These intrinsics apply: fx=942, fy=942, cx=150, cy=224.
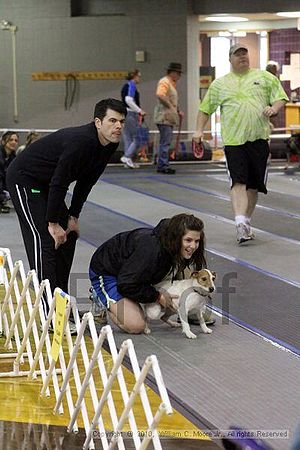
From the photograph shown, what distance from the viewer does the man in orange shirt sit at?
13.1m

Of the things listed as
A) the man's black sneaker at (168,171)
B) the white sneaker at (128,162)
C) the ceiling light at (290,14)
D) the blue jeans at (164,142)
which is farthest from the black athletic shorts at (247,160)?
the ceiling light at (290,14)

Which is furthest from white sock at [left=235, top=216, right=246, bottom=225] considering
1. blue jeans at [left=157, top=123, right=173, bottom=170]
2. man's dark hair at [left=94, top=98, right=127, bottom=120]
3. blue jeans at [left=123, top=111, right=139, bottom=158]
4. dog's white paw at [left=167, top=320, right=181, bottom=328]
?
blue jeans at [left=123, top=111, right=139, bottom=158]

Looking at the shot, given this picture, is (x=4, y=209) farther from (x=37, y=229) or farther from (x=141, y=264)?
(x=141, y=264)

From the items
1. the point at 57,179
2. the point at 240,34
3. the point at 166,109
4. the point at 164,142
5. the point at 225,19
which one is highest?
the point at 225,19

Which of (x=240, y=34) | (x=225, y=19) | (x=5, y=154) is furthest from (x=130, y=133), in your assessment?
(x=240, y=34)

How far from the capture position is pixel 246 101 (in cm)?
780

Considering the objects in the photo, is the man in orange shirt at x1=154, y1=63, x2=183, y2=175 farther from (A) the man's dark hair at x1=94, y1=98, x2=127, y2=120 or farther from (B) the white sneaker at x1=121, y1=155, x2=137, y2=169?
(A) the man's dark hair at x1=94, y1=98, x2=127, y2=120

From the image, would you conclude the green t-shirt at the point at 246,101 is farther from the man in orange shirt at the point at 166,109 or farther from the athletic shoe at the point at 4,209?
the man in orange shirt at the point at 166,109

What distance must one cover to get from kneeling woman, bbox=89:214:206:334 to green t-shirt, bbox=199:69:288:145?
291 centimetres

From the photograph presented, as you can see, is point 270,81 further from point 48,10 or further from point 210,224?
point 48,10

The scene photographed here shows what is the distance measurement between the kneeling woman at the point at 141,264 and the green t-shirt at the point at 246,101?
291cm

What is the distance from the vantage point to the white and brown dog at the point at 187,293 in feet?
16.3

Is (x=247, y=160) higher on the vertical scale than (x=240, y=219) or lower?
higher

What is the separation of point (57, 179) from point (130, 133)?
912 centimetres
